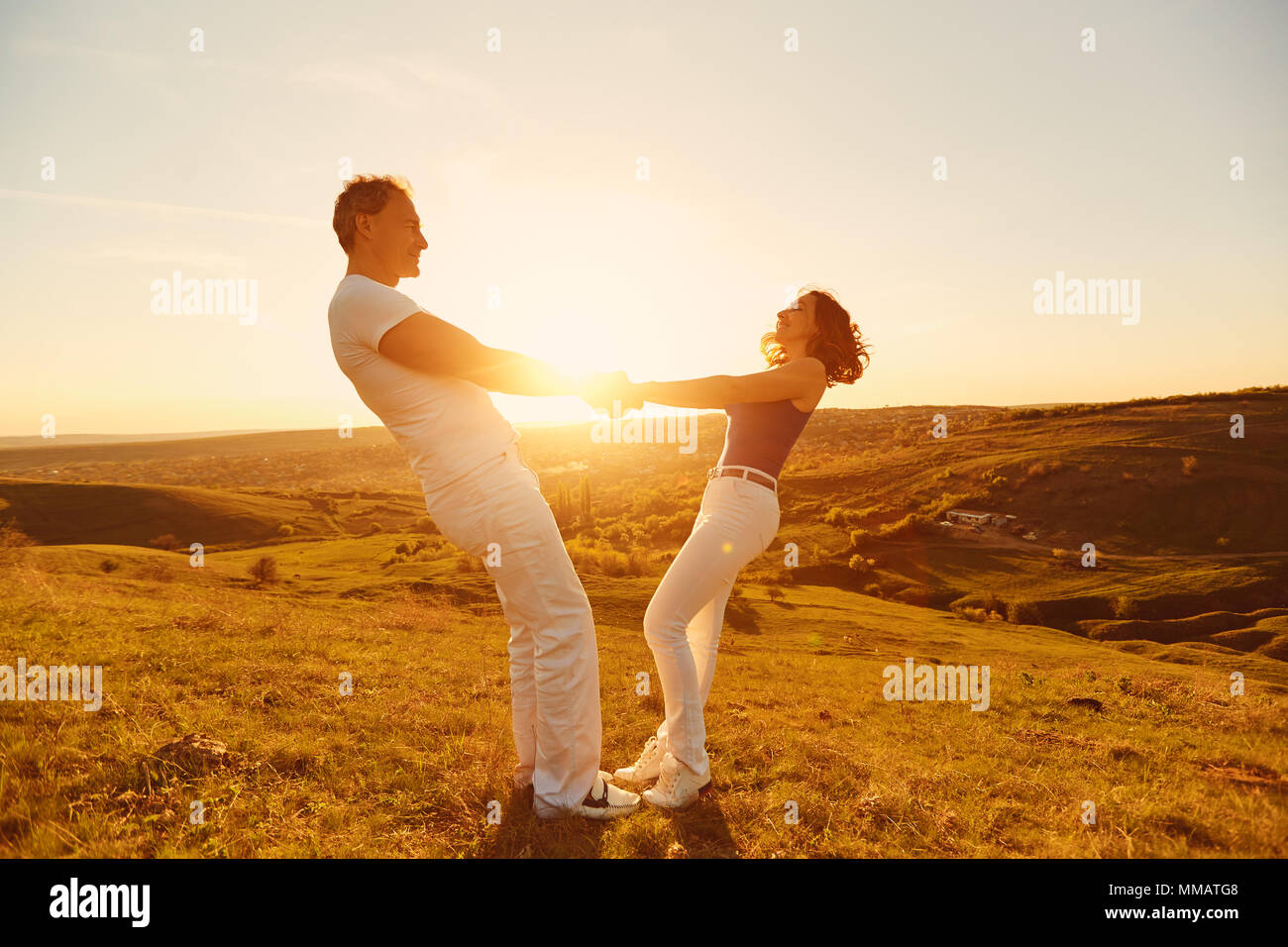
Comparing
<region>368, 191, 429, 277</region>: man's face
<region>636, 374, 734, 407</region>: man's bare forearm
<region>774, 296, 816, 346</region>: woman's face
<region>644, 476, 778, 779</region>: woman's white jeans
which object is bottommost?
<region>644, 476, 778, 779</region>: woman's white jeans

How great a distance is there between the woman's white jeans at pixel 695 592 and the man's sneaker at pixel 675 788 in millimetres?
41

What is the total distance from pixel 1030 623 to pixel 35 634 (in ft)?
89.2

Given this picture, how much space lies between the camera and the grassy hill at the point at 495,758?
3102 mm

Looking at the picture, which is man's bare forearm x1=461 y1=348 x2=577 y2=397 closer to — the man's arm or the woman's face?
the man's arm

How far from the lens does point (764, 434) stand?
3809 millimetres

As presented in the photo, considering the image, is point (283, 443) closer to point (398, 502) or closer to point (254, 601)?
point (398, 502)

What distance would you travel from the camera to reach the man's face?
3326 millimetres

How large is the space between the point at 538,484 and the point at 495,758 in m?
2.11

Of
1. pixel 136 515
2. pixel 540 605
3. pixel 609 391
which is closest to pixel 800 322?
pixel 609 391

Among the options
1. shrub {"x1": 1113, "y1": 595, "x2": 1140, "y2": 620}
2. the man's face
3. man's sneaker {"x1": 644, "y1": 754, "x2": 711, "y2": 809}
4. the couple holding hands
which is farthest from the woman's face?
shrub {"x1": 1113, "y1": 595, "x2": 1140, "y2": 620}

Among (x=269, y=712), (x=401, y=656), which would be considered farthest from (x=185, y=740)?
(x=401, y=656)

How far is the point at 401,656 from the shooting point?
25.1 ft

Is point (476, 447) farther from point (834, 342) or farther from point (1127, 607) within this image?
point (1127, 607)

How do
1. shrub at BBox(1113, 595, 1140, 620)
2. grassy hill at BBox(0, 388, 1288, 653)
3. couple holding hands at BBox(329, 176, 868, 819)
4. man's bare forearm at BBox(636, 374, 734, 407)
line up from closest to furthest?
couple holding hands at BBox(329, 176, 868, 819)
man's bare forearm at BBox(636, 374, 734, 407)
shrub at BBox(1113, 595, 1140, 620)
grassy hill at BBox(0, 388, 1288, 653)
